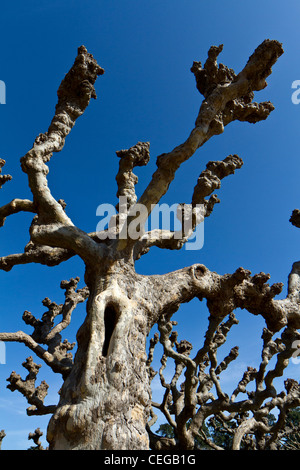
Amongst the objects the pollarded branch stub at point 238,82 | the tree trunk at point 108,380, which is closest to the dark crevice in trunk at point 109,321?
the tree trunk at point 108,380

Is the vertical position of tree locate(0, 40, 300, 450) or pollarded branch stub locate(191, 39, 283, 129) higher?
pollarded branch stub locate(191, 39, 283, 129)

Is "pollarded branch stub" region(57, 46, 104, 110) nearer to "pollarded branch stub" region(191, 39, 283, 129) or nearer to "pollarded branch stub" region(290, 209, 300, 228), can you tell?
"pollarded branch stub" region(191, 39, 283, 129)

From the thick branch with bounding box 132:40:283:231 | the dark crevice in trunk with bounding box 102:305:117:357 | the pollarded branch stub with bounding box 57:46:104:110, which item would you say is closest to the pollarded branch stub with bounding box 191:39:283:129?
the thick branch with bounding box 132:40:283:231

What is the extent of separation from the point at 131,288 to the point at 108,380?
58.4 inches

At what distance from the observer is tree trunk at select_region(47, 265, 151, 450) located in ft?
11.4

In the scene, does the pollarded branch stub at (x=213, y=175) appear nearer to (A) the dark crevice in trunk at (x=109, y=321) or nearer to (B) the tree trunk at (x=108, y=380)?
(B) the tree trunk at (x=108, y=380)

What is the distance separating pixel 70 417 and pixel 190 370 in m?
5.29

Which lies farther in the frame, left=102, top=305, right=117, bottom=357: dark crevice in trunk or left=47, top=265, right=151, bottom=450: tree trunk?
left=102, top=305, right=117, bottom=357: dark crevice in trunk

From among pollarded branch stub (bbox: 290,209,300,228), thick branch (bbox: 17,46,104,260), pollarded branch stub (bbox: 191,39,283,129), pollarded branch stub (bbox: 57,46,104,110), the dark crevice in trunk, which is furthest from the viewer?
pollarded branch stub (bbox: 290,209,300,228)

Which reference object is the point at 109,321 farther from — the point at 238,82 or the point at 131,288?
the point at 238,82

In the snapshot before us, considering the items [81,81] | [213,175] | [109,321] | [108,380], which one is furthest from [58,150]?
[108,380]

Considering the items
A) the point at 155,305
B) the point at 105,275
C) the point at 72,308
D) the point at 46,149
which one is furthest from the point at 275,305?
the point at 72,308

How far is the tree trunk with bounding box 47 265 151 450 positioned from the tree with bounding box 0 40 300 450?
13mm
